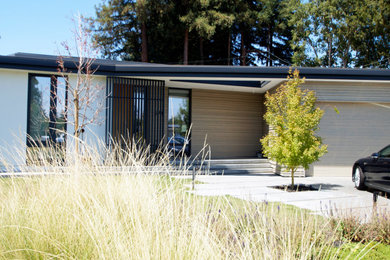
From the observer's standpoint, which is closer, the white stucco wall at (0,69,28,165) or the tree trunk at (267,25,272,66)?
the white stucco wall at (0,69,28,165)

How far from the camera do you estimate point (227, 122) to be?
47.9ft

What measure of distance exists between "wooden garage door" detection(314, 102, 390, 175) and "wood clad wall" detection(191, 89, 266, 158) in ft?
12.9

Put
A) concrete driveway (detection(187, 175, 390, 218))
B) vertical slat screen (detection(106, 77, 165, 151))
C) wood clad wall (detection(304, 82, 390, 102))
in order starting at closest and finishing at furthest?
concrete driveway (detection(187, 175, 390, 218)), vertical slat screen (detection(106, 77, 165, 151)), wood clad wall (detection(304, 82, 390, 102))

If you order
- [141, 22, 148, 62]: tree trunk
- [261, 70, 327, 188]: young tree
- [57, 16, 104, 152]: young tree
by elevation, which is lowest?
[261, 70, 327, 188]: young tree

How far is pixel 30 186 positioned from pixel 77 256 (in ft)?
5.01

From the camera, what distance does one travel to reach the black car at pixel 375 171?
761 cm

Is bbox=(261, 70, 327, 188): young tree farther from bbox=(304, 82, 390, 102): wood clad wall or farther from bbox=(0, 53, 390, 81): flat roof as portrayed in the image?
bbox=(304, 82, 390, 102): wood clad wall

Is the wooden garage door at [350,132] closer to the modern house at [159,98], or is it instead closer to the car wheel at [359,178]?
the modern house at [159,98]

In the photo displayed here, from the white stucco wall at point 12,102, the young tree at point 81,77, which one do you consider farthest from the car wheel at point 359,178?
the white stucco wall at point 12,102

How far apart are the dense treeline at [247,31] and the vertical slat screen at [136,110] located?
12.5 meters

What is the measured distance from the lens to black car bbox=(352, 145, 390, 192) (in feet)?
25.0

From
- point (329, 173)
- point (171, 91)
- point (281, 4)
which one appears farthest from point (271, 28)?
point (329, 173)

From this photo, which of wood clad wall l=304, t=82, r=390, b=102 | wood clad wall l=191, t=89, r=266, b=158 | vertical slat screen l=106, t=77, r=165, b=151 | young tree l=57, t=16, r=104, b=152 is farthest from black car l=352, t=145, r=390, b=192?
young tree l=57, t=16, r=104, b=152

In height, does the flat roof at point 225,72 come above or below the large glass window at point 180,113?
above
